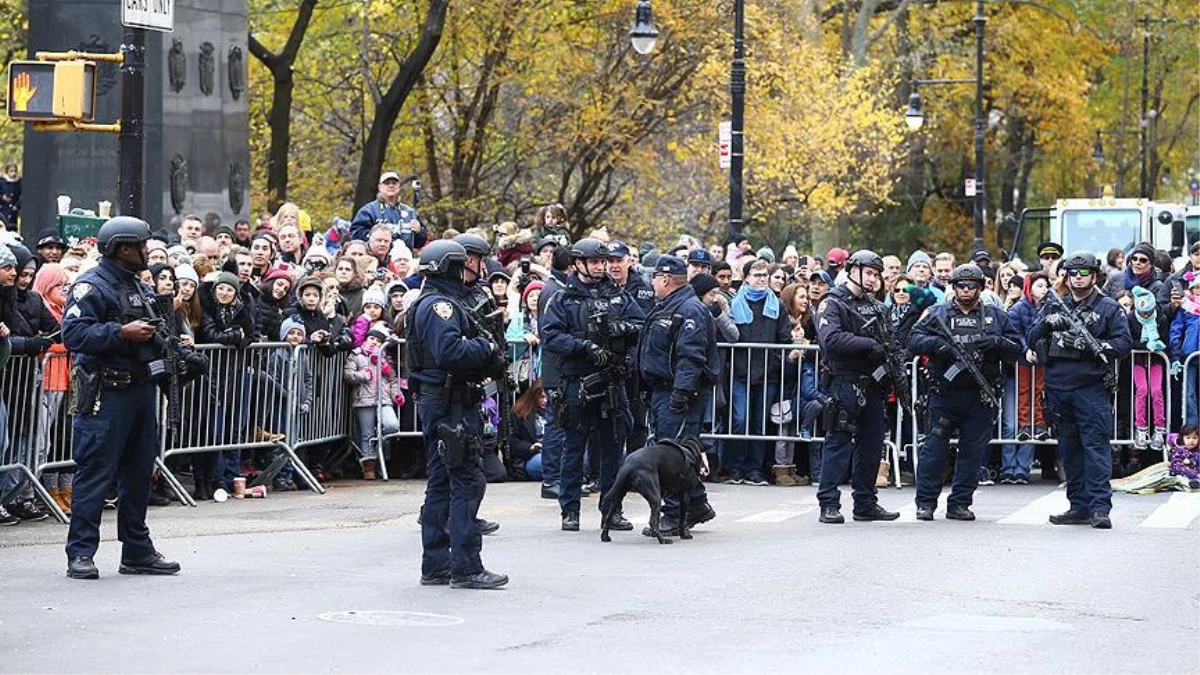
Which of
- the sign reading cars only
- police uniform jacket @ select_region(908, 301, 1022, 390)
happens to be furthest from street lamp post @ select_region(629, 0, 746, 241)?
the sign reading cars only

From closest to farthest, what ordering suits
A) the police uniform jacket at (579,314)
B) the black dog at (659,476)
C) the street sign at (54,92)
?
1. the black dog at (659,476)
2. the police uniform jacket at (579,314)
3. the street sign at (54,92)

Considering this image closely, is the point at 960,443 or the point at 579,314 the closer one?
the point at 579,314

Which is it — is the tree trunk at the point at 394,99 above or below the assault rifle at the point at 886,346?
above

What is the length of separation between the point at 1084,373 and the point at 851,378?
1.59 metres

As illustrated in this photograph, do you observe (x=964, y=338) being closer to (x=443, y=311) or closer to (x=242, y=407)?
(x=443, y=311)

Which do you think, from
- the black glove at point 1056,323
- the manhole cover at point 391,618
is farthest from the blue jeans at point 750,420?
the manhole cover at point 391,618

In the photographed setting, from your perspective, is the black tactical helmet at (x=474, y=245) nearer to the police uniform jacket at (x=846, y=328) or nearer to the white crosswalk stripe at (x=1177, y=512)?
the police uniform jacket at (x=846, y=328)

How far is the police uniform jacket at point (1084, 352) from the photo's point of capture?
15.0 metres

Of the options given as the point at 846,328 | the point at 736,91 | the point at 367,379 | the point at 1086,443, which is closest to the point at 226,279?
the point at 367,379

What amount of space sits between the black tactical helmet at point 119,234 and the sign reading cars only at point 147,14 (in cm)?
375

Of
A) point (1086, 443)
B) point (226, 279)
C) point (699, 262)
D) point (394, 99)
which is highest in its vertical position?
point (394, 99)

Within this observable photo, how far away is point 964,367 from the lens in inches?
598

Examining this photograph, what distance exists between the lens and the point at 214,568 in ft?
40.0

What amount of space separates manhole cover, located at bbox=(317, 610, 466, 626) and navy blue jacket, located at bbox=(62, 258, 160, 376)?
Answer: 6.54 feet
